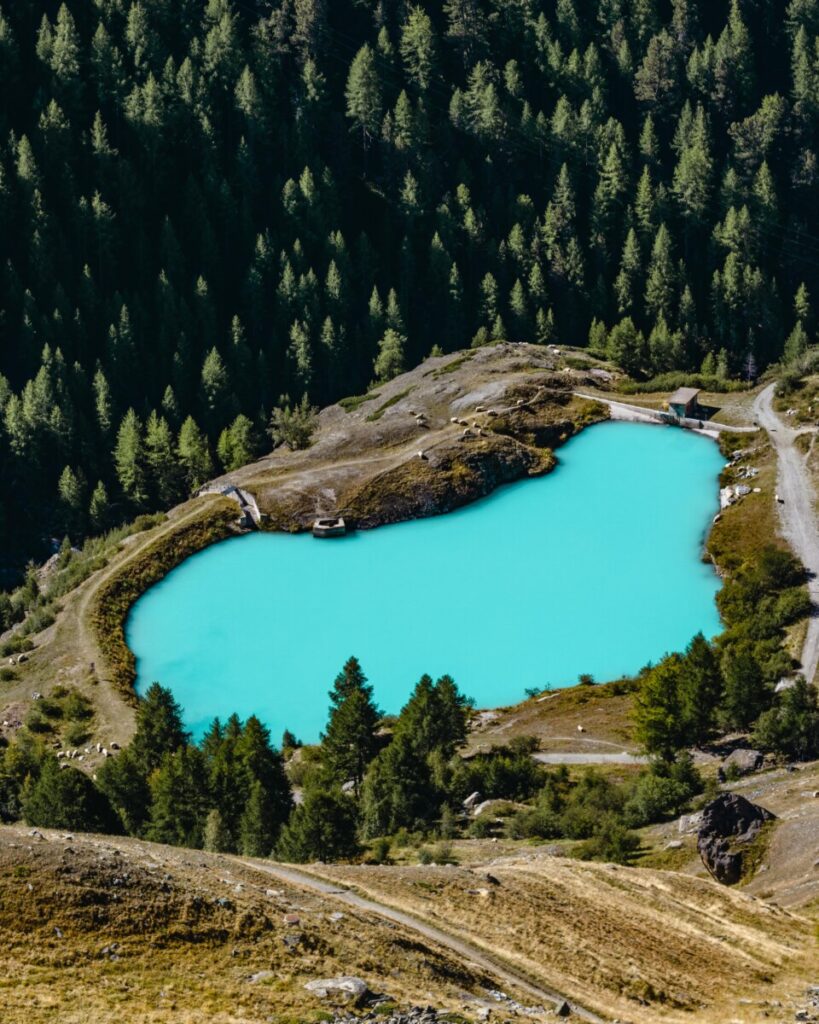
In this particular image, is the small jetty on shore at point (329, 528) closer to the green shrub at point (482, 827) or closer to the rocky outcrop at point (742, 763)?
the green shrub at point (482, 827)

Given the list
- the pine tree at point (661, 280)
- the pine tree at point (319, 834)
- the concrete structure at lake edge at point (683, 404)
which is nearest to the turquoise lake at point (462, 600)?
the concrete structure at lake edge at point (683, 404)

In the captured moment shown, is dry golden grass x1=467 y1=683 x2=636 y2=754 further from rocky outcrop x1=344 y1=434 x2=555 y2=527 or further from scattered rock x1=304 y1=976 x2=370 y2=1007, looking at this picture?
scattered rock x1=304 y1=976 x2=370 y2=1007

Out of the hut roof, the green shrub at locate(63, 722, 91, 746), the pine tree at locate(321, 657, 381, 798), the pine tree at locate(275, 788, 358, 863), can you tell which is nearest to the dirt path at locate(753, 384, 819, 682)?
the hut roof

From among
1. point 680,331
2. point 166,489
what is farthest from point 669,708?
point 680,331

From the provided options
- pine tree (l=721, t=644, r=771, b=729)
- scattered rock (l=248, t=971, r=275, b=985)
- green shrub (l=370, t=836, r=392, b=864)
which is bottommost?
green shrub (l=370, t=836, r=392, b=864)

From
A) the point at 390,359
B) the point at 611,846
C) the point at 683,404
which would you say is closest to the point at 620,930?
the point at 611,846

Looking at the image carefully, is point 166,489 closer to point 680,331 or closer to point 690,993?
point 680,331
